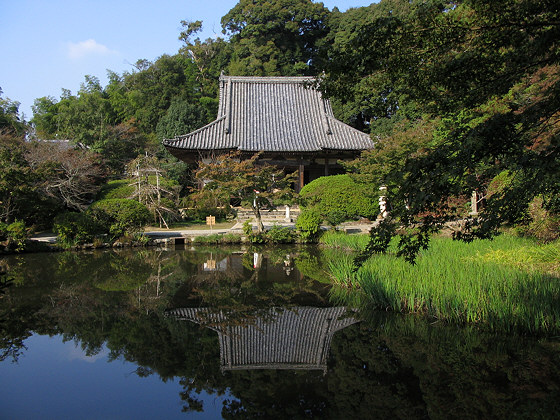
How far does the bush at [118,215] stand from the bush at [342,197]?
4893 millimetres

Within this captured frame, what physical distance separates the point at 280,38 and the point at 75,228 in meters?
22.2

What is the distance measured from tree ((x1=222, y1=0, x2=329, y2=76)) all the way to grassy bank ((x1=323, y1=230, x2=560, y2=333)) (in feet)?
76.1

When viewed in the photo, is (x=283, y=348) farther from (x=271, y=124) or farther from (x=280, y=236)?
(x=271, y=124)

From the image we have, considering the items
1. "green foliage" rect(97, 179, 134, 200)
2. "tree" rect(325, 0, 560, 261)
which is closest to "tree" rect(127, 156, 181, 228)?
"green foliage" rect(97, 179, 134, 200)

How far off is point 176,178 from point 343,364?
16802 millimetres

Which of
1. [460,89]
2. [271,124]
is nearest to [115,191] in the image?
[271,124]

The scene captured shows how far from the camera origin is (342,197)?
1385 centimetres

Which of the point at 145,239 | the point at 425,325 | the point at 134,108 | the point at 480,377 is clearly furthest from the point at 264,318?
the point at 134,108

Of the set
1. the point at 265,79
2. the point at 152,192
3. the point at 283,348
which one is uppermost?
the point at 265,79

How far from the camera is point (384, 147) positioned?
1395cm

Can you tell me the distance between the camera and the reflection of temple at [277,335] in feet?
14.3

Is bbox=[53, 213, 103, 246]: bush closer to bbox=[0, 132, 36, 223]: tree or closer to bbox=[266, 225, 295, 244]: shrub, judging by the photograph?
bbox=[0, 132, 36, 223]: tree

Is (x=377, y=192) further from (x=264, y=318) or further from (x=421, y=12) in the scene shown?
(x=421, y=12)

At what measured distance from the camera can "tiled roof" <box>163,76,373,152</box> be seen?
1830cm
